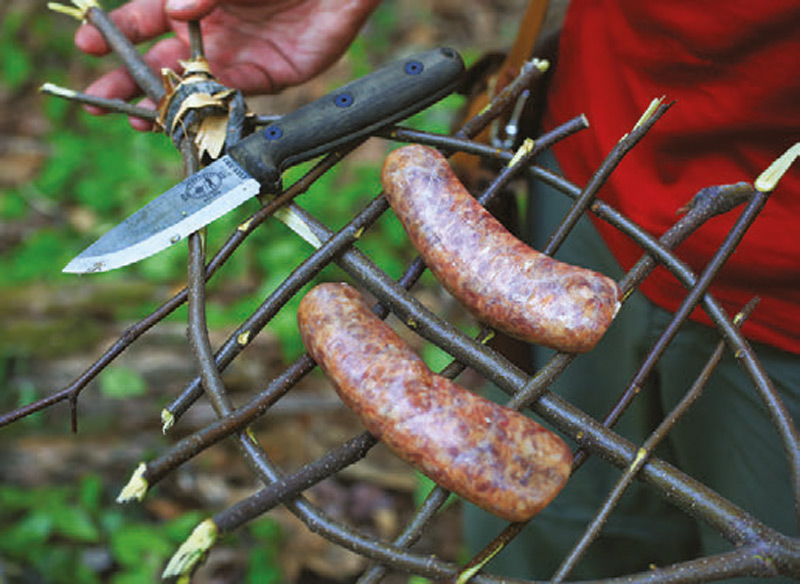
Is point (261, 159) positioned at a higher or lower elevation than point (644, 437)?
higher

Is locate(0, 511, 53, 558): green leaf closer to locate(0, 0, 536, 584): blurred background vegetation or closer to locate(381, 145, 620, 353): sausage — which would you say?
locate(0, 0, 536, 584): blurred background vegetation

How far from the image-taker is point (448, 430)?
33.4 inches

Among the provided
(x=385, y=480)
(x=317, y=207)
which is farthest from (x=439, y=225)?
(x=317, y=207)

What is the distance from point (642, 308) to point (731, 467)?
1.09 ft

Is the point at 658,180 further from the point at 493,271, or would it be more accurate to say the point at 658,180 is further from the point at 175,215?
the point at 175,215

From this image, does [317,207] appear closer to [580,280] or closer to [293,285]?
[293,285]

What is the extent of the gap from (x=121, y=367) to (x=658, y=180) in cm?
187

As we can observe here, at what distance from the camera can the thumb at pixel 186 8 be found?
49.8 inches

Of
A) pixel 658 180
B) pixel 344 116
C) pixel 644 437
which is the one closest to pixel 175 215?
pixel 344 116

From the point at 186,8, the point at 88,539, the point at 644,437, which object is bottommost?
the point at 88,539

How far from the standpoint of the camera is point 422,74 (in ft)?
3.96

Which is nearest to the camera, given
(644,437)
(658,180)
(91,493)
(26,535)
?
(658,180)

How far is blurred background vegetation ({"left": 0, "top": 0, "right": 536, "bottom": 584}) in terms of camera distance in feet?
6.75

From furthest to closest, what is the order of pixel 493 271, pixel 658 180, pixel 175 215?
pixel 658 180 < pixel 175 215 < pixel 493 271
